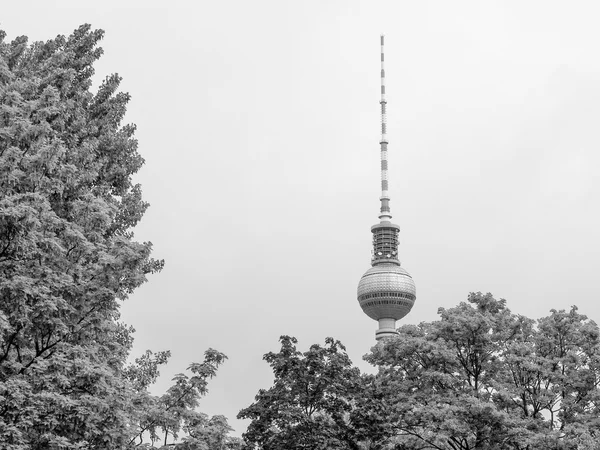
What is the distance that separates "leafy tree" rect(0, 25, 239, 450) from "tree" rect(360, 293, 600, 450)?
41.9 feet

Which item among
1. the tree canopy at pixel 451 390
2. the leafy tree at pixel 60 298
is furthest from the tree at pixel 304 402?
the leafy tree at pixel 60 298

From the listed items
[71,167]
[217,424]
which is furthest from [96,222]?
[217,424]

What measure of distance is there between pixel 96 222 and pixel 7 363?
14.5 ft

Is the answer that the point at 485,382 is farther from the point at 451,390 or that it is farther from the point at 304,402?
the point at 304,402

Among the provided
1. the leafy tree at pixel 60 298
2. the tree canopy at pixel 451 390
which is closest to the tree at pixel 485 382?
the tree canopy at pixel 451 390

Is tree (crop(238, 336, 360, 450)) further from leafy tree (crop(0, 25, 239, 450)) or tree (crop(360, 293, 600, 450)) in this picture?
leafy tree (crop(0, 25, 239, 450))

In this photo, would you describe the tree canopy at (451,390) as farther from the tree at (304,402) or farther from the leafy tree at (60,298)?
the leafy tree at (60,298)

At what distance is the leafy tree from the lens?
1919 cm

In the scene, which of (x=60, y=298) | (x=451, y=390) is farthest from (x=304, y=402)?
(x=60, y=298)

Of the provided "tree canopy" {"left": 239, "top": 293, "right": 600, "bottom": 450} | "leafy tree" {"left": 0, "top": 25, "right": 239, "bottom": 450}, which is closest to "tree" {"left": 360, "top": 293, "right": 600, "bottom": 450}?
"tree canopy" {"left": 239, "top": 293, "right": 600, "bottom": 450}

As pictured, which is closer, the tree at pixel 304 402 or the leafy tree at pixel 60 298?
the leafy tree at pixel 60 298

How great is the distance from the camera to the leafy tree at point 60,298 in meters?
19.2

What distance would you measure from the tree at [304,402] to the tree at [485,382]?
0.93 metres

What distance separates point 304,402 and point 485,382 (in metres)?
7.47
